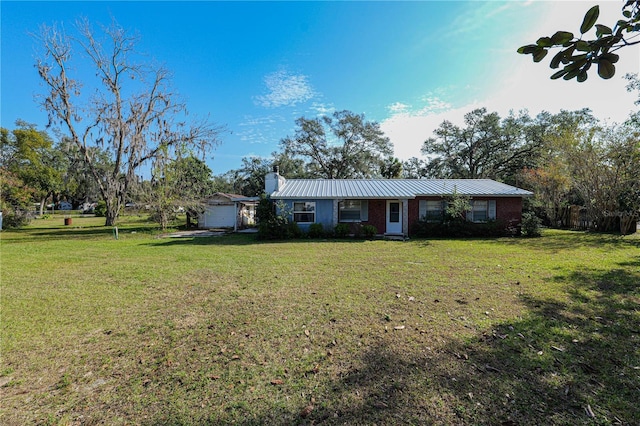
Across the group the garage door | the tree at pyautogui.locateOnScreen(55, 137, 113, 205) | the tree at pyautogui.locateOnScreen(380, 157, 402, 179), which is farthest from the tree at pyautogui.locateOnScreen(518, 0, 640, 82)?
the tree at pyautogui.locateOnScreen(380, 157, 402, 179)

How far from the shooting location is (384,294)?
5711mm

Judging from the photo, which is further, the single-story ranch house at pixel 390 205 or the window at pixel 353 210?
the window at pixel 353 210

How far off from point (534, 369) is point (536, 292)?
3.36m

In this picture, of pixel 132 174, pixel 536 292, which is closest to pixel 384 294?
pixel 536 292

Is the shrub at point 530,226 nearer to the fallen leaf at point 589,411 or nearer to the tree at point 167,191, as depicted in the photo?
the fallen leaf at point 589,411

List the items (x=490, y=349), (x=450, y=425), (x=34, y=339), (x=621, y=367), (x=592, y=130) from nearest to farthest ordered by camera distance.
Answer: (x=450, y=425) < (x=621, y=367) < (x=490, y=349) < (x=34, y=339) < (x=592, y=130)

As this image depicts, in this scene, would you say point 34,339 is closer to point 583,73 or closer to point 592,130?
point 583,73

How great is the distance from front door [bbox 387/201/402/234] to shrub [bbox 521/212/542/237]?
22.1 ft

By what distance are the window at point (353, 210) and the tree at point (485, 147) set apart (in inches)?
825

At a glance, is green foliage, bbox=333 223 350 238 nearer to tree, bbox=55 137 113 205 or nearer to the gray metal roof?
the gray metal roof

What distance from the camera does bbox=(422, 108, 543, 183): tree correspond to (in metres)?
30.2

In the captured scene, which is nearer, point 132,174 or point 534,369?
point 534,369

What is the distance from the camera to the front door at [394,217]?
16.9 metres

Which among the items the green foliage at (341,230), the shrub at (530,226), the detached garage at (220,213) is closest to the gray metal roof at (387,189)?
the shrub at (530,226)
